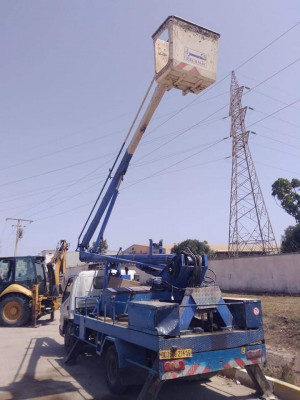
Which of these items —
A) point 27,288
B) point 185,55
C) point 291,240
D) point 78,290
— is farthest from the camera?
point 291,240

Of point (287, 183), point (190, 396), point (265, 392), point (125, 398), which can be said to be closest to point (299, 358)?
point (265, 392)

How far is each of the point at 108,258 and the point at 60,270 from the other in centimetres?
762

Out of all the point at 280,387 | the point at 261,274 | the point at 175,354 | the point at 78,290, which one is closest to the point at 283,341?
the point at 280,387

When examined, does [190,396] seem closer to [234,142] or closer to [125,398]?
[125,398]


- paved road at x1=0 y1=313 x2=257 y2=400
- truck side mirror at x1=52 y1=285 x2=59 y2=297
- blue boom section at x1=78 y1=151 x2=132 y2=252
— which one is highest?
blue boom section at x1=78 y1=151 x2=132 y2=252

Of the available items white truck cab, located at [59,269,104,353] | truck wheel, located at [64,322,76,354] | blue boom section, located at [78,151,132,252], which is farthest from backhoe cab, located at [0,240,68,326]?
truck wheel, located at [64,322,76,354]

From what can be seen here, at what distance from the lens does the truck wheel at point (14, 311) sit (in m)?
13.9

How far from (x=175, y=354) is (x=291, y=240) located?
29.3 metres

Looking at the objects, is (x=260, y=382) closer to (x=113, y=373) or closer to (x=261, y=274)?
(x=113, y=373)

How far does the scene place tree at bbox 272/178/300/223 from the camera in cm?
3575

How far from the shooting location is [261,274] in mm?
20484

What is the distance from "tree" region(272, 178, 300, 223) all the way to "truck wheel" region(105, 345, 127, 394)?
1269 inches

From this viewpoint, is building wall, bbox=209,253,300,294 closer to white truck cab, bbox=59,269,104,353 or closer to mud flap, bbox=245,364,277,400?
white truck cab, bbox=59,269,104,353

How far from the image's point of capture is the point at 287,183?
3612 cm
